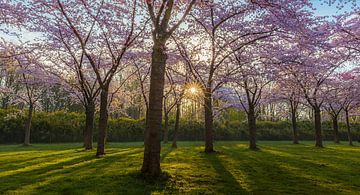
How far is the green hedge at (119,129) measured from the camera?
3203 centimetres

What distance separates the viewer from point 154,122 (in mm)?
8805

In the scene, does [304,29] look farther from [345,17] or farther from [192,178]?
[192,178]

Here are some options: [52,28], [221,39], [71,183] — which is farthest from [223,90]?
[71,183]

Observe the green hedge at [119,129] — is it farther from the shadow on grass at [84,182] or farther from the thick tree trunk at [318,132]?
the shadow on grass at [84,182]

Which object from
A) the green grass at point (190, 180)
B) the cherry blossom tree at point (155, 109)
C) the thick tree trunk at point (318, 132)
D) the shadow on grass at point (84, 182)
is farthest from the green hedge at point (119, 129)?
the cherry blossom tree at point (155, 109)

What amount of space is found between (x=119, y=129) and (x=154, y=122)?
28.2m

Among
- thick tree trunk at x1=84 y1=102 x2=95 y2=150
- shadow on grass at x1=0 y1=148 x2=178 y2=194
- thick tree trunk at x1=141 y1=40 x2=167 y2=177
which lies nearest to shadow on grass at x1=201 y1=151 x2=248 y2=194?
shadow on grass at x1=0 y1=148 x2=178 y2=194

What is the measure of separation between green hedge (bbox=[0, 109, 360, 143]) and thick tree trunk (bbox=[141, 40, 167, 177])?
23.3m

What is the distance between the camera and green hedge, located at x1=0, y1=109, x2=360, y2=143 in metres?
32.0

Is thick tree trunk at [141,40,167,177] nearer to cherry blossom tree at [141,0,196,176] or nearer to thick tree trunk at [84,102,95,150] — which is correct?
cherry blossom tree at [141,0,196,176]

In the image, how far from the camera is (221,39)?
17078mm

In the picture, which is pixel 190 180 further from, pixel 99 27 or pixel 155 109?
pixel 99 27

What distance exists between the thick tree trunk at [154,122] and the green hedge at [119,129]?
23.3 m

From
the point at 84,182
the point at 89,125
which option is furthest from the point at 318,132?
the point at 84,182
